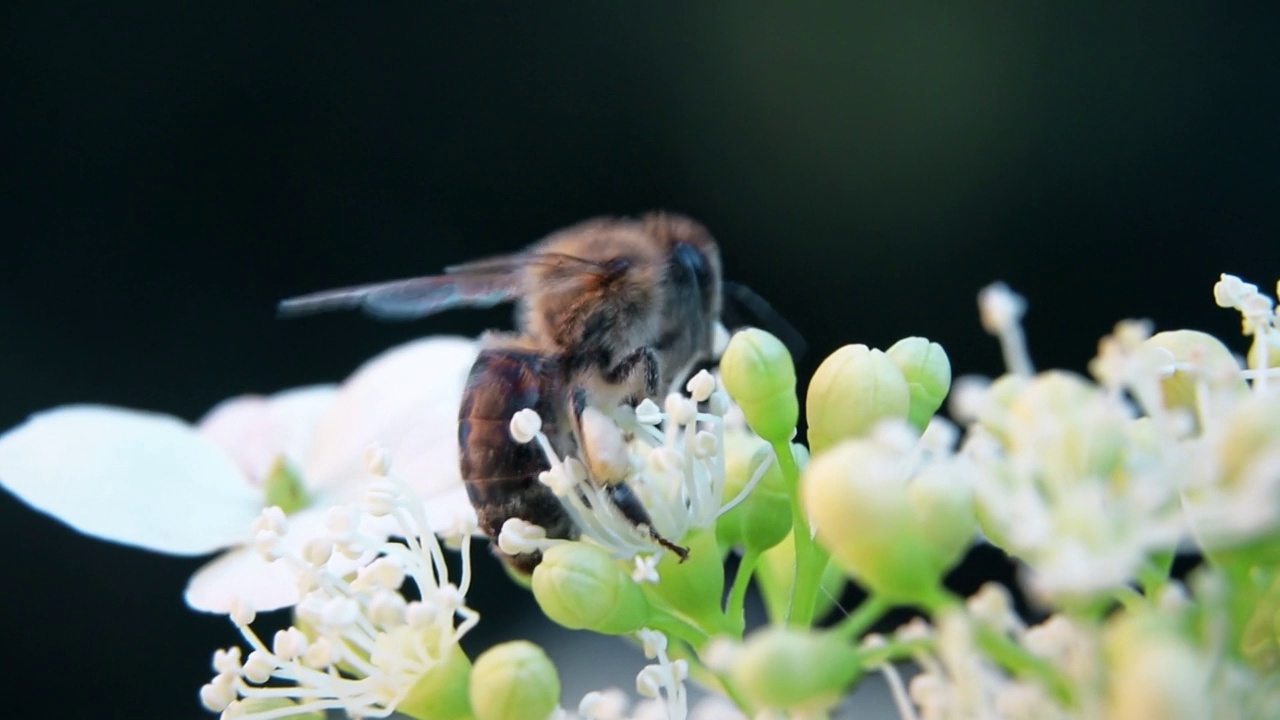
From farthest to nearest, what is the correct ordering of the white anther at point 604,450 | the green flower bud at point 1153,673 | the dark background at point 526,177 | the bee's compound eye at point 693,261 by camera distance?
the dark background at point 526,177 → the bee's compound eye at point 693,261 → the white anther at point 604,450 → the green flower bud at point 1153,673

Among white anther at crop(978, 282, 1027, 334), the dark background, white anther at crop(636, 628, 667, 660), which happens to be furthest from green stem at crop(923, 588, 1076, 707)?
the dark background

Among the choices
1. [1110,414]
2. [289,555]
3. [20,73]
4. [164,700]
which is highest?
[20,73]

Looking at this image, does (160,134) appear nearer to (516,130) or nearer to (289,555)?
(516,130)

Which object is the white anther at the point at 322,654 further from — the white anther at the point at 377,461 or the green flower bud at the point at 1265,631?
the green flower bud at the point at 1265,631

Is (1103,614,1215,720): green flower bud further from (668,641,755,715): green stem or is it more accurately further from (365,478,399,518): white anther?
Result: (365,478,399,518): white anther

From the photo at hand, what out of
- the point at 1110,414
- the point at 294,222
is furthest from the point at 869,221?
the point at 1110,414

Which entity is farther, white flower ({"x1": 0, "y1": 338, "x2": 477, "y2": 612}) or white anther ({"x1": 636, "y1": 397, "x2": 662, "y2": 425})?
white flower ({"x1": 0, "y1": 338, "x2": 477, "y2": 612})

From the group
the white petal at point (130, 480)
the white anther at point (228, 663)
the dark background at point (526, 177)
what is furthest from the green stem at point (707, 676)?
the dark background at point (526, 177)
